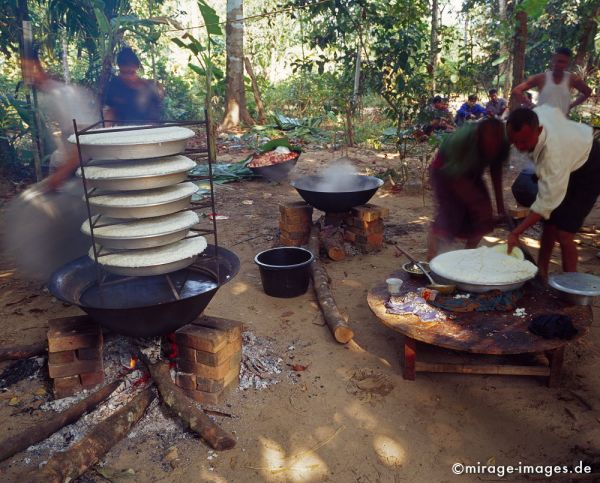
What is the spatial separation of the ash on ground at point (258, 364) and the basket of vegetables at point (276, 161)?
16.6 ft

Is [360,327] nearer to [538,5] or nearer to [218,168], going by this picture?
[538,5]

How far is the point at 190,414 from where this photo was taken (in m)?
2.52

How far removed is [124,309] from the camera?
2.28m

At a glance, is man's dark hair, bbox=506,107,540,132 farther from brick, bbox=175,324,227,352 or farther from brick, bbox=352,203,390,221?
brick, bbox=175,324,227,352

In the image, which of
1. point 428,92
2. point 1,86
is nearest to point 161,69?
point 1,86

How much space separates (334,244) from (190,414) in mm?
2896

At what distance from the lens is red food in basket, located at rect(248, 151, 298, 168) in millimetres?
8125

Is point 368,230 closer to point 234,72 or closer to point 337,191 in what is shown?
point 337,191

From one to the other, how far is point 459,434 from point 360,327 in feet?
4.23

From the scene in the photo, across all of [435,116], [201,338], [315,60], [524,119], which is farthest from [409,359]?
[315,60]

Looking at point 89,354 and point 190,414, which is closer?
point 190,414

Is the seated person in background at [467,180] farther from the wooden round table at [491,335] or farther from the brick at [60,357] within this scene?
the brick at [60,357]

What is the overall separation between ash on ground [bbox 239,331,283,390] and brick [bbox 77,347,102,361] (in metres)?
0.90

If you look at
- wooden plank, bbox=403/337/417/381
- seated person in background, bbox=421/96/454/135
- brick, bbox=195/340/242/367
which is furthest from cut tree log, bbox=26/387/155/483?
seated person in background, bbox=421/96/454/135
